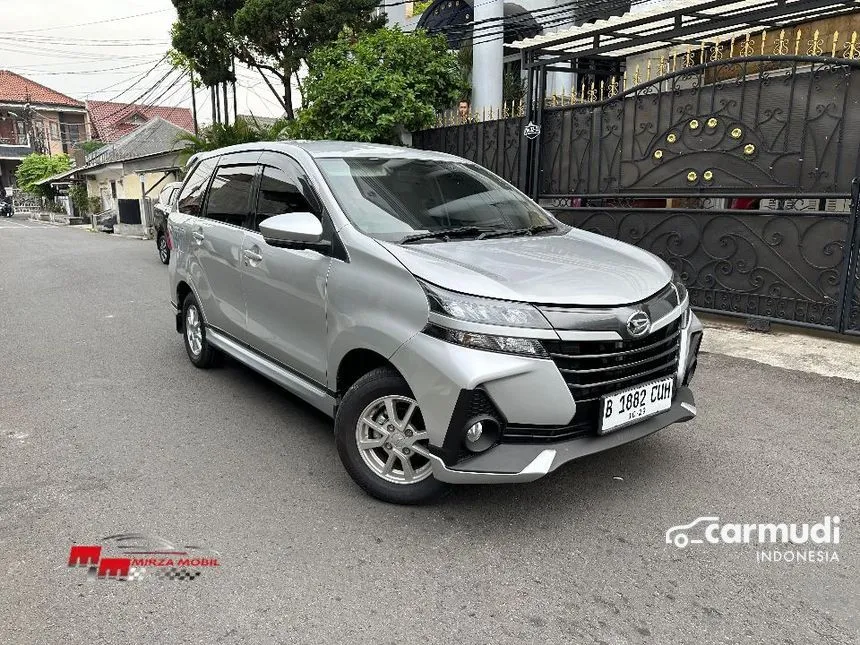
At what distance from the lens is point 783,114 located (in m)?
6.04

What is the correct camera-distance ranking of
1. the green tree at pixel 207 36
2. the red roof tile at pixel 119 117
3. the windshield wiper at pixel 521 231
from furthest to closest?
1. the red roof tile at pixel 119 117
2. the green tree at pixel 207 36
3. the windshield wiper at pixel 521 231

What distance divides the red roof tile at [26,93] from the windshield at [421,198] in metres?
64.9

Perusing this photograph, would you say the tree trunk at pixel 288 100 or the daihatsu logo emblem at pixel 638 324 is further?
the tree trunk at pixel 288 100

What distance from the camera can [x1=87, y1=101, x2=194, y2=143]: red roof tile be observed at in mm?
57750

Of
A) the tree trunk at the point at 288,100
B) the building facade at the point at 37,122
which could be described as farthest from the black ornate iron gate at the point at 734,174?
the building facade at the point at 37,122

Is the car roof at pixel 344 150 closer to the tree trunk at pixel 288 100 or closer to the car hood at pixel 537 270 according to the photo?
the car hood at pixel 537 270

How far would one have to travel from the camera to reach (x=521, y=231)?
3.82 metres

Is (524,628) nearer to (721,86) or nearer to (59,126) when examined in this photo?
(721,86)

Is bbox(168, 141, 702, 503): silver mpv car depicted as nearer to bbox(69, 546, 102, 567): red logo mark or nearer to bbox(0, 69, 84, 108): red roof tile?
bbox(69, 546, 102, 567): red logo mark

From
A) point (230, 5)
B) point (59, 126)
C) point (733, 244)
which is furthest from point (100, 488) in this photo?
point (59, 126)

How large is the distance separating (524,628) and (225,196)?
3.58m

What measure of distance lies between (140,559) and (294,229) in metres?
1.69

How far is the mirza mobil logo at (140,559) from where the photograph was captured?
266 cm

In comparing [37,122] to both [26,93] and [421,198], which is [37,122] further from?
[421,198]
